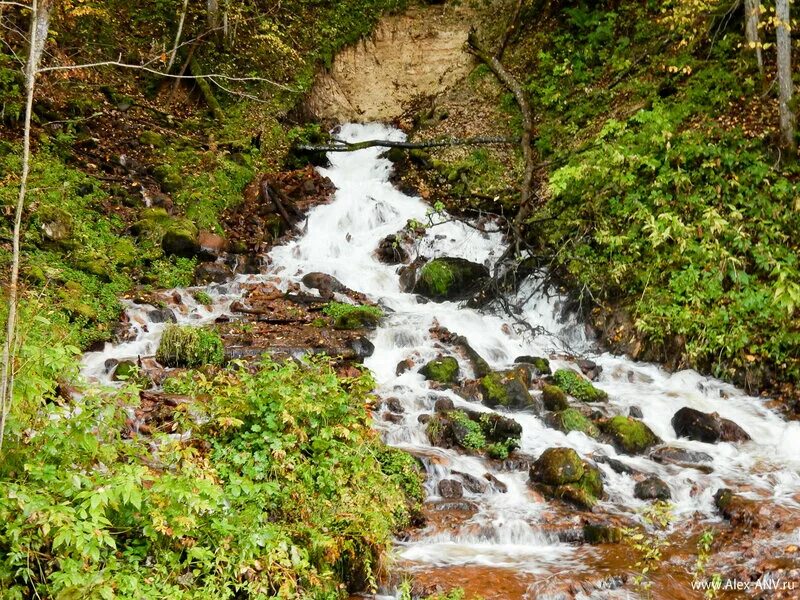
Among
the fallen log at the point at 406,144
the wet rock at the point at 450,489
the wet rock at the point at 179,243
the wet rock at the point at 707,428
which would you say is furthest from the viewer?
the fallen log at the point at 406,144

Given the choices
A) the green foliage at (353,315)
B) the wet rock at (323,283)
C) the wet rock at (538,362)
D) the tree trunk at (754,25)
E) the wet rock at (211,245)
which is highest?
the tree trunk at (754,25)

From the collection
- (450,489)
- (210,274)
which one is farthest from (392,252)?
(450,489)

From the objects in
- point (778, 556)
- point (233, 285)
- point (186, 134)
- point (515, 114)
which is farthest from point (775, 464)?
point (186, 134)

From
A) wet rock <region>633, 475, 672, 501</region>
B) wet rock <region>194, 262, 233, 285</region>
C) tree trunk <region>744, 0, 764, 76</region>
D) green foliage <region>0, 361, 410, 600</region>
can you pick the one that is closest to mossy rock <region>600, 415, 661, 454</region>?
wet rock <region>633, 475, 672, 501</region>

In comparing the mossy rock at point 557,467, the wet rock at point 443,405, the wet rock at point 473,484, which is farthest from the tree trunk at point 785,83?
the wet rock at point 473,484

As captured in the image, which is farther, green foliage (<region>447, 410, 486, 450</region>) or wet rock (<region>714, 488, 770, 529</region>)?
green foliage (<region>447, 410, 486, 450</region>)

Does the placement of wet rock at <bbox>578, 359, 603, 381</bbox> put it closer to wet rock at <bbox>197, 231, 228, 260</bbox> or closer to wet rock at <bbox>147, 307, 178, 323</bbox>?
wet rock at <bbox>147, 307, 178, 323</bbox>

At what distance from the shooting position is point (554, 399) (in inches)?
352

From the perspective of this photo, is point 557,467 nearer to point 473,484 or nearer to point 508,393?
point 473,484

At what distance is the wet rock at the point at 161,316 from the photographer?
10.2 metres

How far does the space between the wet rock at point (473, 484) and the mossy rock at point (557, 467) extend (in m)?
0.67

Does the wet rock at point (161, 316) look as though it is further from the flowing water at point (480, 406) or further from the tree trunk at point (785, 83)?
the tree trunk at point (785, 83)

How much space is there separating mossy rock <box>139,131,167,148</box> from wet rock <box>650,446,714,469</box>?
13235 mm

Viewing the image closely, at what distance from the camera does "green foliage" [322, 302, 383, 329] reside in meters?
11.1
